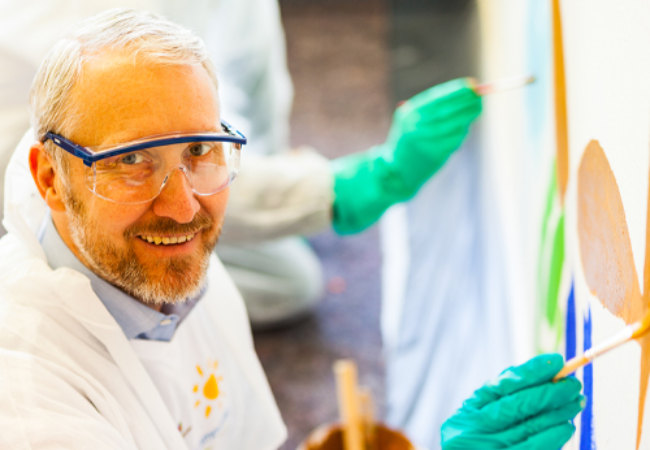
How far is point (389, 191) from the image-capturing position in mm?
1656

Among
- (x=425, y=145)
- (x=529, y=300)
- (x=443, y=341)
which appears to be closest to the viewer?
(x=529, y=300)

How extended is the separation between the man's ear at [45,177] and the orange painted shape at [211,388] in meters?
0.39

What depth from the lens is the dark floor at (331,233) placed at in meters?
2.12

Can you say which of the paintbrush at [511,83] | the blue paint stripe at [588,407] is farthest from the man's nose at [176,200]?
the paintbrush at [511,83]

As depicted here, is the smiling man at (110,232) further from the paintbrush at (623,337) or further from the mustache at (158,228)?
the paintbrush at (623,337)

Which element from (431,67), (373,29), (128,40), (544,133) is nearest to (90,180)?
(128,40)

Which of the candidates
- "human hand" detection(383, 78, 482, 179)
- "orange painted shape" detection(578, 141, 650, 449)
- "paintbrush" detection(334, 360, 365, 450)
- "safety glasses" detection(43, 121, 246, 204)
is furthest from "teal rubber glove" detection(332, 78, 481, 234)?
"safety glasses" detection(43, 121, 246, 204)

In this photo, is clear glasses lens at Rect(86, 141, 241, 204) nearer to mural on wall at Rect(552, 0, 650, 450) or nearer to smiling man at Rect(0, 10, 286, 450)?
smiling man at Rect(0, 10, 286, 450)

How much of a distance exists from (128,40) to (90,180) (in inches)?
7.6

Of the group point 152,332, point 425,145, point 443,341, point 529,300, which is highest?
point 425,145

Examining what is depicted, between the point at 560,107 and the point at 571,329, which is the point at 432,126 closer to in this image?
the point at 560,107

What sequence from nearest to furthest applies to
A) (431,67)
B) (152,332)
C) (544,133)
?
(152,332) → (544,133) → (431,67)

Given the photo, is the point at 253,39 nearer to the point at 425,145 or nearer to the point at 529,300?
the point at 425,145

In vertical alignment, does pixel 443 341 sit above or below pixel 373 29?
below
